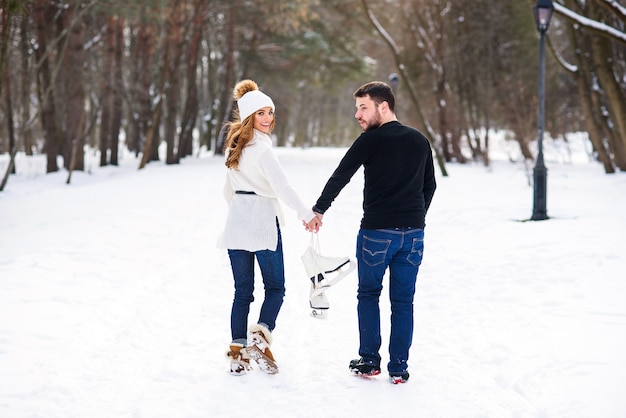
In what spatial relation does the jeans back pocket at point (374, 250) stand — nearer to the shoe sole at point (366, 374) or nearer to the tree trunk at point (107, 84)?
the shoe sole at point (366, 374)

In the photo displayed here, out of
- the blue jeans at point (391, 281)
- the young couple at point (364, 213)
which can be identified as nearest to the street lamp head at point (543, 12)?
the young couple at point (364, 213)

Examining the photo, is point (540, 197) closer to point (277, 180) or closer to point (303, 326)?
point (303, 326)

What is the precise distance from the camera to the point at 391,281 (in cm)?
427

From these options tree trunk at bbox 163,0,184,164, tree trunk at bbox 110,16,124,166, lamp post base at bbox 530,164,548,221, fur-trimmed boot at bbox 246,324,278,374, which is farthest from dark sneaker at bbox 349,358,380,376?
tree trunk at bbox 110,16,124,166

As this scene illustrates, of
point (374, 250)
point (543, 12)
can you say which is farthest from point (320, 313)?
point (543, 12)

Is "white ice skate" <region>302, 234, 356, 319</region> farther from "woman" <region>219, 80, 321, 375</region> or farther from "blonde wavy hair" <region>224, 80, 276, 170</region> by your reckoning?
"blonde wavy hair" <region>224, 80, 276, 170</region>

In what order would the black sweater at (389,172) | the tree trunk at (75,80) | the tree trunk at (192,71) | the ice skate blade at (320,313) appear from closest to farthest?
the black sweater at (389,172) < the ice skate blade at (320,313) < the tree trunk at (75,80) < the tree trunk at (192,71)

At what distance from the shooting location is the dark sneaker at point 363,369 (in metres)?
4.33

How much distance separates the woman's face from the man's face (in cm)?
61

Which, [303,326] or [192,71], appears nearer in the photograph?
[303,326]

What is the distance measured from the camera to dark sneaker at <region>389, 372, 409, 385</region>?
167 inches

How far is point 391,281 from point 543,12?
8.21m

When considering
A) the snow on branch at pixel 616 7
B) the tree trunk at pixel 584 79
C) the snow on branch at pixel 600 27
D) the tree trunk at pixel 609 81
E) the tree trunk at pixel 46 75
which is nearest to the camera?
the snow on branch at pixel 616 7

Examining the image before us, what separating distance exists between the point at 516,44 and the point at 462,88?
281cm
